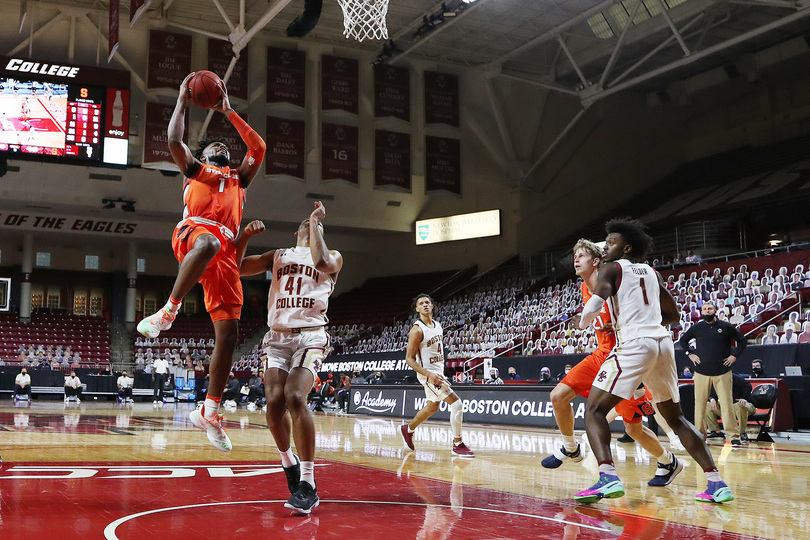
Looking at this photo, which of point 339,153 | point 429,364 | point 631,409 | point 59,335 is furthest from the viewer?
point 59,335

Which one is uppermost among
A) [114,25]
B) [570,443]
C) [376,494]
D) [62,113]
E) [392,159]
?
[114,25]

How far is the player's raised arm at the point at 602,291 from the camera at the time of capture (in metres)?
4.96

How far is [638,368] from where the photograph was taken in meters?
5.21

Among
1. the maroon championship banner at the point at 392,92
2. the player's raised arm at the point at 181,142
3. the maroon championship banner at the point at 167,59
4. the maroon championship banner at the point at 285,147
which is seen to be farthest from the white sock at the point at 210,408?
the maroon championship banner at the point at 392,92

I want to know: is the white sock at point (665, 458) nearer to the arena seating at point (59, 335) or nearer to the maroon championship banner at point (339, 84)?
the maroon championship banner at point (339, 84)

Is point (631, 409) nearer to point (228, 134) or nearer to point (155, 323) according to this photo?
point (155, 323)

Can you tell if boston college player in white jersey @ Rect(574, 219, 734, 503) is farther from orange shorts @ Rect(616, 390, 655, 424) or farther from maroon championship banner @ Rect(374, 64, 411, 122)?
maroon championship banner @ Rect(374, 64, 411, 122)

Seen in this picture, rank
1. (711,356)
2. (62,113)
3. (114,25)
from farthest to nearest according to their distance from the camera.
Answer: (62,113)
(114,25)
(711,356)

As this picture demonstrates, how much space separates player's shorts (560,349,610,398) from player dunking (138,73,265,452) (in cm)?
265

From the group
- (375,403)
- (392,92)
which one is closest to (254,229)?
(375,403)

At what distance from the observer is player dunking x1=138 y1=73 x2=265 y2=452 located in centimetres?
532

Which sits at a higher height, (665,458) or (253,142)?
(253,142)

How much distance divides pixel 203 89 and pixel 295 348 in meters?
1.83

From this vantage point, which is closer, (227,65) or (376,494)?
(376,494)
